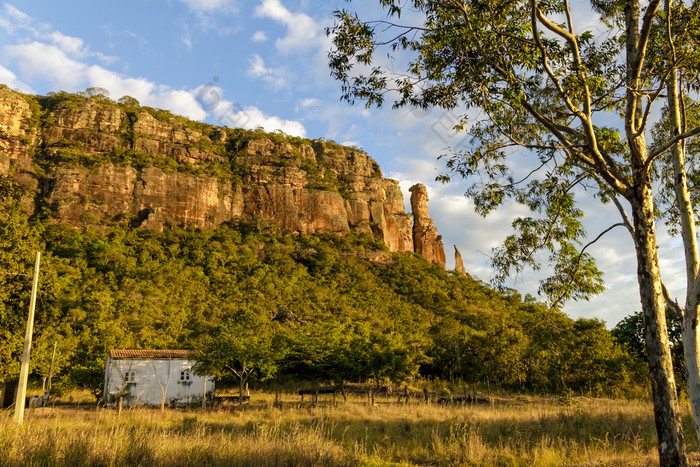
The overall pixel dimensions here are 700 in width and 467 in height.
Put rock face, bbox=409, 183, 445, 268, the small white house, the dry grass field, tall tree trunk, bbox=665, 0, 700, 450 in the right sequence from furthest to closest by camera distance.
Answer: rock face, bbox=409, 183, 445, 268
the small white house
tall tree trunk, bbox=665, 0, 700, 450
the dry grass field

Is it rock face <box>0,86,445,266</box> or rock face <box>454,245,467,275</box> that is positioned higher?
rock face <box>0,86,445,266</box>

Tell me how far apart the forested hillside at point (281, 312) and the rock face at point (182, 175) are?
518 cm

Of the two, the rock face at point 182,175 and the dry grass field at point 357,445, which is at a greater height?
the rock face at point 182,175

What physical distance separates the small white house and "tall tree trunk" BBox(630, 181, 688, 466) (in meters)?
31.8

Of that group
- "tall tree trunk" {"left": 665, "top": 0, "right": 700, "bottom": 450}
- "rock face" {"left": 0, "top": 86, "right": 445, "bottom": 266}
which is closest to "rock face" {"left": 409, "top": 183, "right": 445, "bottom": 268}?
"rock face" {"left": 0, "top": 86, "right": 445, "bottom": 266}

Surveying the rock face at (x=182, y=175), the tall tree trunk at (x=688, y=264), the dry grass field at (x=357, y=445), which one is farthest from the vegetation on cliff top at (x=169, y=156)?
the tall tree trunk at (x=688, y=264)

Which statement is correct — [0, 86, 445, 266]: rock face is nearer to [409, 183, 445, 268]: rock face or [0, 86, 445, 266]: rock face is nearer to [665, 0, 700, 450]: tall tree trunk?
[409, 183, 445, 268]: rock face

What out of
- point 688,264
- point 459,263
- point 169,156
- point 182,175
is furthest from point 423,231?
point 688,264

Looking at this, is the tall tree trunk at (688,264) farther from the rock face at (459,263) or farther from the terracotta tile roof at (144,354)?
the rock face at (459,263)

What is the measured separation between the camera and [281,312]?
60.8 metres

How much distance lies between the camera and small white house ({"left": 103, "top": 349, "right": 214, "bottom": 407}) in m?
33.8

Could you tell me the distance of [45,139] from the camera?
295 feet

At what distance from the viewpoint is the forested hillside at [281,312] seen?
28.5m

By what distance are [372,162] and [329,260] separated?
180 ft
